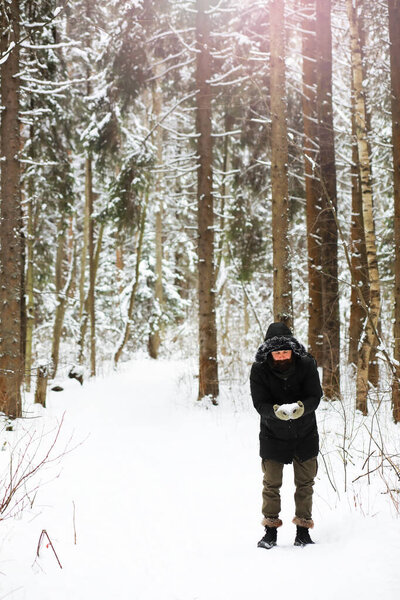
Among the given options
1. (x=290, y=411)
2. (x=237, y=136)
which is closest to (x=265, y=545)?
(x=290, y=411)

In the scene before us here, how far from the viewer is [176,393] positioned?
453 inches

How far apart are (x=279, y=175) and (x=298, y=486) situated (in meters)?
5.25

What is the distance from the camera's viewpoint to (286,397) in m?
3.65

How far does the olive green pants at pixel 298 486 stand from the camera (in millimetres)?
3627

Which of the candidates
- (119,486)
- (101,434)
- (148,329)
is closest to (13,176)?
(101,434)

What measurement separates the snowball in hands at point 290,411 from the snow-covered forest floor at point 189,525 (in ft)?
3.35

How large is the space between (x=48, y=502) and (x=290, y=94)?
33.5ft

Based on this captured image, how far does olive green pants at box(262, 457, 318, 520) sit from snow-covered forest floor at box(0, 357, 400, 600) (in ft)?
0.91

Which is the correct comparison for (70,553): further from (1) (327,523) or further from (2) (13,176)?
(2) (13,176)

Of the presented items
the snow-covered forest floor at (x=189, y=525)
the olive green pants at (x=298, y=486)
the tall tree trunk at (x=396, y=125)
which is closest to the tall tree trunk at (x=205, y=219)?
the snow-covered forest floor at (x=189, y=525)

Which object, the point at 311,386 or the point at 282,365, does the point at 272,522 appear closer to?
the point at 311,386

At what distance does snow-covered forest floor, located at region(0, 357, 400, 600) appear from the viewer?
9.99ft

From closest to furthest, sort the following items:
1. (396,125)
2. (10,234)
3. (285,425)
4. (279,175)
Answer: (285,425)
(396,125)
(279,175)
(10,234)

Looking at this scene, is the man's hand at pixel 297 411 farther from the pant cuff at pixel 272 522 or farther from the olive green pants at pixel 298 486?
the pant cuff at pixel 272 522
